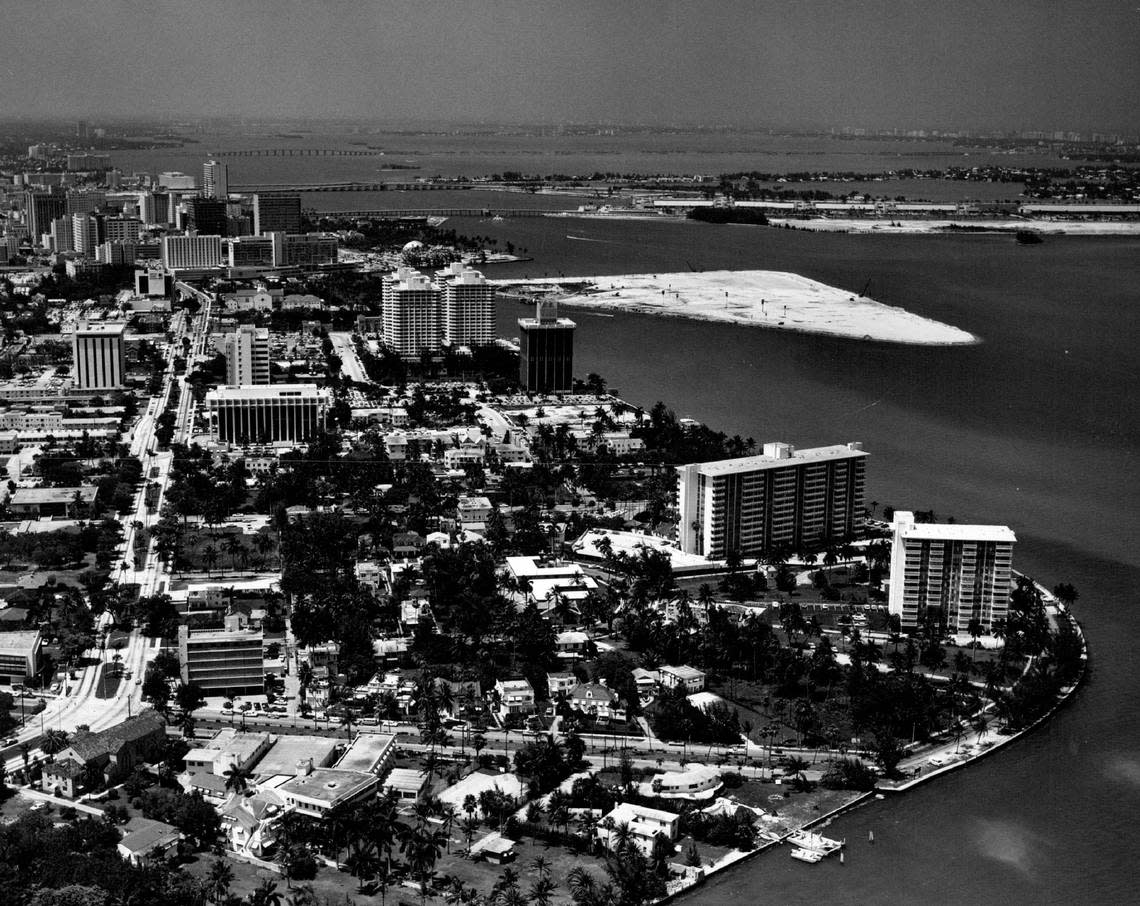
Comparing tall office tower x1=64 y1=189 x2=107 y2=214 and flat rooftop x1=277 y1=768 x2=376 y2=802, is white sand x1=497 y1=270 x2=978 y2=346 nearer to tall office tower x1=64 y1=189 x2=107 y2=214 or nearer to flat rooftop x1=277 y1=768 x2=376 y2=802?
→ tall office tower x1=64 y1=189 x2=107 y2=214

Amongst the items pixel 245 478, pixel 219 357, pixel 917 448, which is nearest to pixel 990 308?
pixel 917 448

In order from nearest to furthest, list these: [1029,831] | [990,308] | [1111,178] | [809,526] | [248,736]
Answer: [1029,831] → [248,736] → [809,526] → [990,308] → [1111,178]

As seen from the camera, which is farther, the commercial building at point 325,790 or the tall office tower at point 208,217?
the tall office tower at point 208,217

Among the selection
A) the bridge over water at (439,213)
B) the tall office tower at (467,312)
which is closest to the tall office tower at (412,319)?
the tall office tower at (467,312)

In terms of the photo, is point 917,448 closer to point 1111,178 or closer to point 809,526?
point 809,526

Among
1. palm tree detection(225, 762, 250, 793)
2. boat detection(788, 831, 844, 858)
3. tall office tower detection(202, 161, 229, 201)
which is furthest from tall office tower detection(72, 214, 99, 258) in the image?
boat detection(788, 831, 844, 858)

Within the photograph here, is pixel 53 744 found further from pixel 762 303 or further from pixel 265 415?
pixel 762 303

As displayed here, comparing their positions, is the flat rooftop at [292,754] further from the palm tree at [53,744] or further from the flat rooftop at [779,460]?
the flat rooftop at [779,460]
